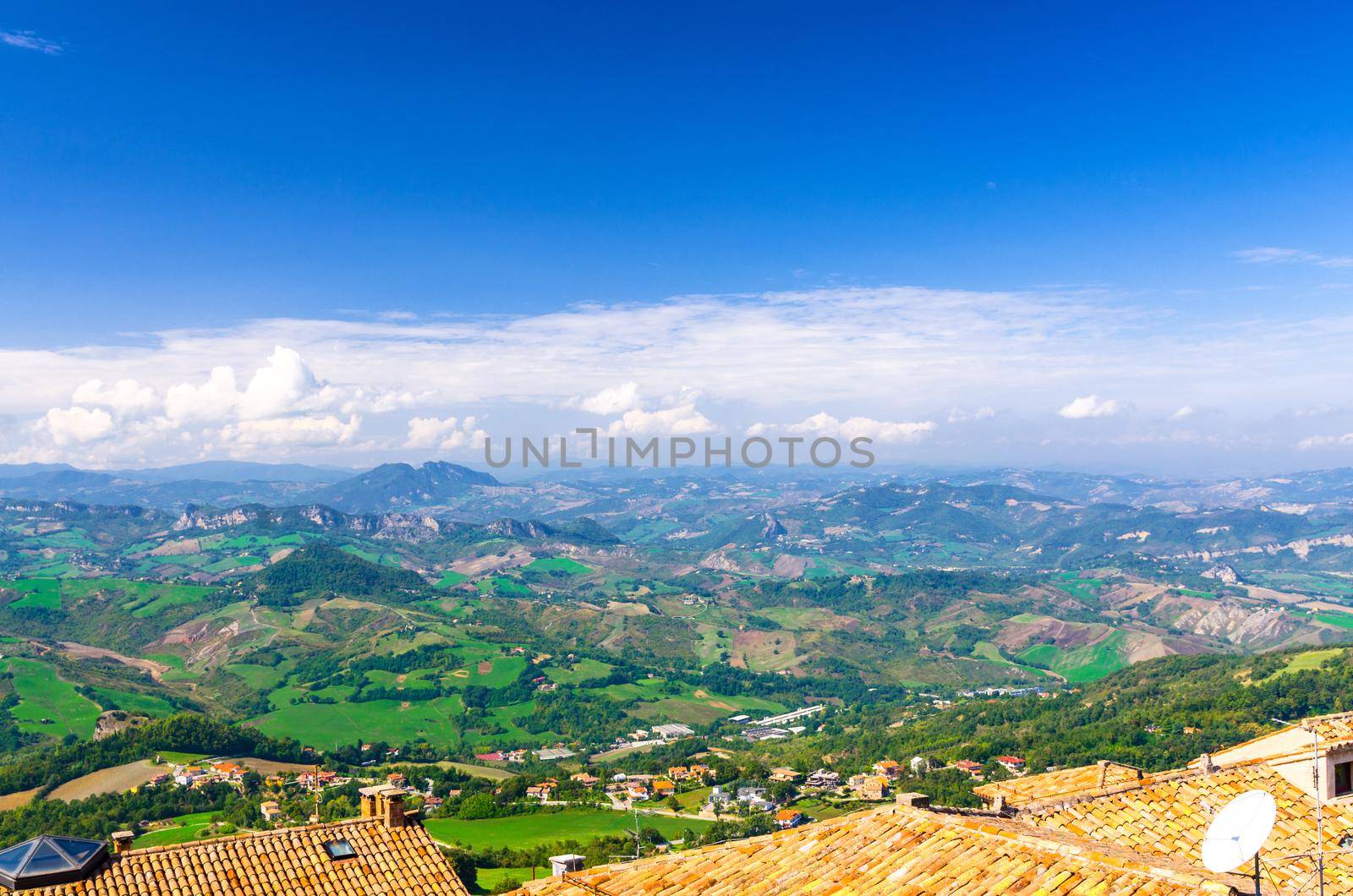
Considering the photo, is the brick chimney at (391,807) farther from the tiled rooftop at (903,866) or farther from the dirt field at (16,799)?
the dirt field at (16,799)

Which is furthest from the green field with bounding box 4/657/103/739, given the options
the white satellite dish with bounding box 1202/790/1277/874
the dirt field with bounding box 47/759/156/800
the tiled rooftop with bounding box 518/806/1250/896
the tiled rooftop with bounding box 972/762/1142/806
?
the white satellite dish with bounding box 1202/790/1277/874

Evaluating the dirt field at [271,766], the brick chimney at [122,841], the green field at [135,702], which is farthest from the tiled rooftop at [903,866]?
the green field at [135,702]

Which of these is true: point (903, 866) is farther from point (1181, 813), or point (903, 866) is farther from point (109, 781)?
point (109, 781)

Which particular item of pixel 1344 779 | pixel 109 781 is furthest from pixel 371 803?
pixel 109 781

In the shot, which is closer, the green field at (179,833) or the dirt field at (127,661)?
the green field at (179,833)

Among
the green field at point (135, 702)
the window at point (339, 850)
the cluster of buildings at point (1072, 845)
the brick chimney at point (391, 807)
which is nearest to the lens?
the cluster of buildings at point (1072, 845)

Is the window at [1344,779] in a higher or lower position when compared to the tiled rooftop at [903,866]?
lower
